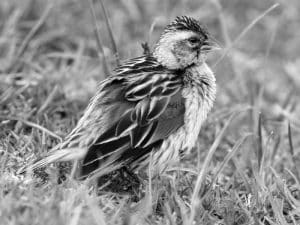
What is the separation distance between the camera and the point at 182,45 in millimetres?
5355

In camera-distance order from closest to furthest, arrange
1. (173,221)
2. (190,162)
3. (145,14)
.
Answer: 1. (173,221)
2. (190,162)
3. (145,14)

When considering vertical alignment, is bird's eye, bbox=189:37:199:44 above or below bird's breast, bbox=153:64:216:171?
above

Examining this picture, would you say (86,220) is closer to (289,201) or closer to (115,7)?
(289,201)

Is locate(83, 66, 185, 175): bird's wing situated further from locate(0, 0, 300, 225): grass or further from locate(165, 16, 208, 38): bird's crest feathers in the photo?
locate(165, 16, 208, 38): bird's crest feathers

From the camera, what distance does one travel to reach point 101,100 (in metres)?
4.97

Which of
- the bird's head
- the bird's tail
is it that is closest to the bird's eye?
the bird's head

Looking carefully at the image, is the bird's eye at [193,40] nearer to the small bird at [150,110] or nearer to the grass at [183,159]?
the small bird at [150,110]

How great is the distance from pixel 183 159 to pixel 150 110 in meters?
1.10

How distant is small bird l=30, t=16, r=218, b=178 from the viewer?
4.65 m

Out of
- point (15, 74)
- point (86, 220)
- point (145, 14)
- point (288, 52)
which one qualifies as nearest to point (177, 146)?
point (86, 220)

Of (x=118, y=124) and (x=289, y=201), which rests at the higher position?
(x=118, y=124)

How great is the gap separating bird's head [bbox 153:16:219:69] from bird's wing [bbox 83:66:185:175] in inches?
8.0

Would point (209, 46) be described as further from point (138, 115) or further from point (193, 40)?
point (138, 115)

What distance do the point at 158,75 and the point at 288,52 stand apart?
4.79m
